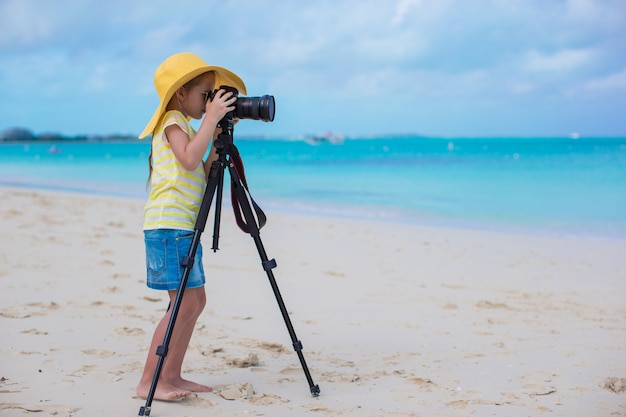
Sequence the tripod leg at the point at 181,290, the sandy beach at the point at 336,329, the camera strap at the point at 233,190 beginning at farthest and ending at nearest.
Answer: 1. the sandy beach at the point at 336,329
2. the camera strap at the point at 233,190
3. the tripod leg at the point at 181,290

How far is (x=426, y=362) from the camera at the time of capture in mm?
3408

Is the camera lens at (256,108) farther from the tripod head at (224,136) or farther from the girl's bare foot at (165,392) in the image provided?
the girl's bare foot at (165,392)

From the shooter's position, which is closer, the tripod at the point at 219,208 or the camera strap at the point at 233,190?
the tripod at the point at 219,208

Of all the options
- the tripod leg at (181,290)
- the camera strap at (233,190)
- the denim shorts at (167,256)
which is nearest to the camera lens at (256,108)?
the camera strap at (233,190)

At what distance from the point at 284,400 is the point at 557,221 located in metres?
8.86

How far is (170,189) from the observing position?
2.64 metres

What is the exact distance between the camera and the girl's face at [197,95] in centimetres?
272

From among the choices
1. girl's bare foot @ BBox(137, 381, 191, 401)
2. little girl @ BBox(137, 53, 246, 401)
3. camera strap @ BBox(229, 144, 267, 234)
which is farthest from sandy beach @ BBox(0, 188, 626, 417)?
camera strap @ BBox(229, 144, 267, 234)

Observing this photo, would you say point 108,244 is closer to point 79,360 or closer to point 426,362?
point 79,360

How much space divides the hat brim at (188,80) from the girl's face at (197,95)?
39 millimetres

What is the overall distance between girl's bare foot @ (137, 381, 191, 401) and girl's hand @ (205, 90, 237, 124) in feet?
3.62

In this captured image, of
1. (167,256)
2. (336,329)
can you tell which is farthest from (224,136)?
(336,329)

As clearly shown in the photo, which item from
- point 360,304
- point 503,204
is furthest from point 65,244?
point 503,204

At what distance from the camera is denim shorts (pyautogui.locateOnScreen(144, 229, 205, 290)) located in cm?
262
